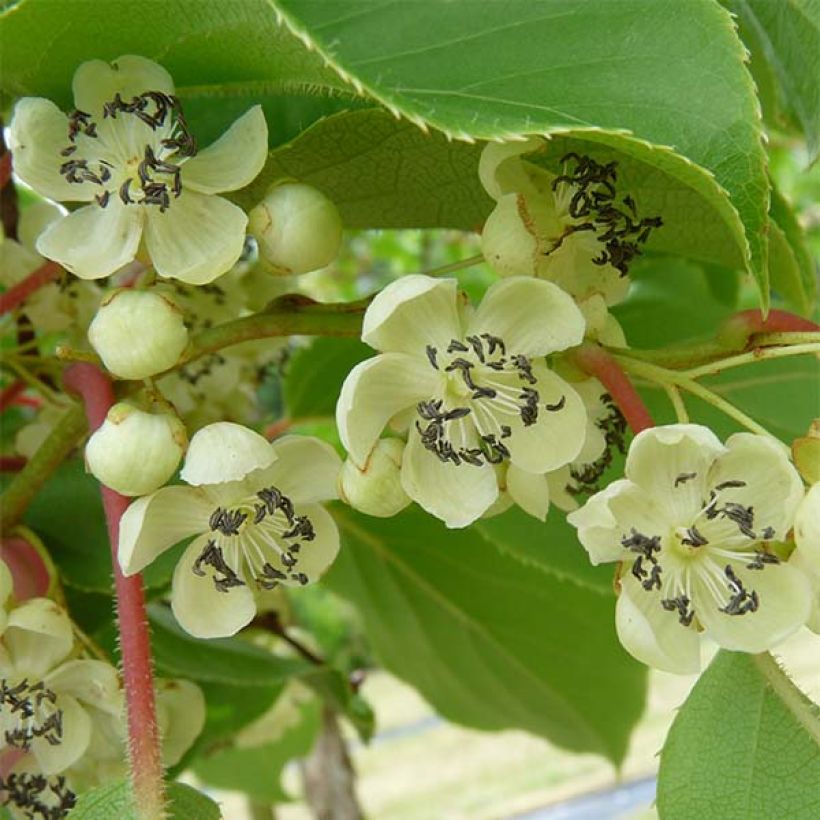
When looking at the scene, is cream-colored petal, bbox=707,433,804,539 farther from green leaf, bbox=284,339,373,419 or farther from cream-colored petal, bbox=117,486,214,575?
green leaf, bbox=284,339,373,419

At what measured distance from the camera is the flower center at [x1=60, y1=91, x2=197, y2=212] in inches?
22.7

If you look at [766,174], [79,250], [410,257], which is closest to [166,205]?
[79,250]

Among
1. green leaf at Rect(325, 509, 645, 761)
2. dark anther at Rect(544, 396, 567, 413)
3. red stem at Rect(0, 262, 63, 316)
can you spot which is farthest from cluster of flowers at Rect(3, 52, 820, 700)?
green leaf at Rect(325, 509, 645, 761)

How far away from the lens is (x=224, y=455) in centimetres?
55

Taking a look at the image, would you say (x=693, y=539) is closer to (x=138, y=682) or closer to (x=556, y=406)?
(x=556, y=406)

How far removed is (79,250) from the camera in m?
0.58

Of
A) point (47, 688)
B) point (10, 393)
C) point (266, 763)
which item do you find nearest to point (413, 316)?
point (47, 688)

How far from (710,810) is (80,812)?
267 mm

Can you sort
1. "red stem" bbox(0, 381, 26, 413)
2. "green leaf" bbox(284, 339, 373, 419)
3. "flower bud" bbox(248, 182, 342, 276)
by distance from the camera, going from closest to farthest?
"flower bud" bbox(248, 182, 342, 276) → "red stem" bbox(0, 381, 26, 413) → "green leaf" bbox(284, 339, 373, 419)

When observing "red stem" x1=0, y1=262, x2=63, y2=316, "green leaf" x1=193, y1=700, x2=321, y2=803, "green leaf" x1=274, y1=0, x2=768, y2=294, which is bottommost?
"green leaf" x1=193, y1=700, x2=321, y2=803

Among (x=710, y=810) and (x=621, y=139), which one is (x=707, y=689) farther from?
Answer: (x=621, y=139)

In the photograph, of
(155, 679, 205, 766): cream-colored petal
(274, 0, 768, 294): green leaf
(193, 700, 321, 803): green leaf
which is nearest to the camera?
(274, 0, 768, 294): green leaf

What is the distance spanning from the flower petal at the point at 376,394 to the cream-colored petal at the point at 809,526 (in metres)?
0.17

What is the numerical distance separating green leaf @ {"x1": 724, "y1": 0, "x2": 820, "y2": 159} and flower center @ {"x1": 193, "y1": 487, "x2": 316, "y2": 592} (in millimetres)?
284
